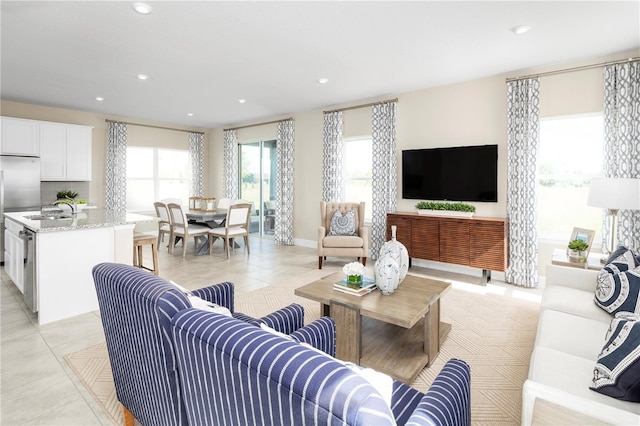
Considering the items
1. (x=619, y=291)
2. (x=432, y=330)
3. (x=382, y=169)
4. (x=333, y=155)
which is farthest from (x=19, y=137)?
(x=619, y=291)

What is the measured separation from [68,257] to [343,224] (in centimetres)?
351

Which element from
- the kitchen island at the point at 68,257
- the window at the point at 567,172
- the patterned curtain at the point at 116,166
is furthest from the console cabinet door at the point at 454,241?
the patterned curtain at the point at 116,166

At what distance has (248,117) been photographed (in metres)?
7.39

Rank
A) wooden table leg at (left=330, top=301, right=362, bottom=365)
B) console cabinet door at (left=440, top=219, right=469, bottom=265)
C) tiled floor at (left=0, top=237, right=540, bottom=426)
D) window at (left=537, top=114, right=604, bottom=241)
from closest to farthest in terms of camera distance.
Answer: tiled floor at (left=0, top=237, right=540, bottom=426)
wooden table leg at (left=330, top=301, right=362, bottom=365)
window at (left=537, top=114, right=604, bottom=241)
console cabinet door at (left=440, top=219, right=469, bottom=265)

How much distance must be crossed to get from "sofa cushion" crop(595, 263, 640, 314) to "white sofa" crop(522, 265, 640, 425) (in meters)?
0.07

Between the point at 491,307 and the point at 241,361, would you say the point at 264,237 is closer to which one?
the point at 491,307

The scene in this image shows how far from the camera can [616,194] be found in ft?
9.21

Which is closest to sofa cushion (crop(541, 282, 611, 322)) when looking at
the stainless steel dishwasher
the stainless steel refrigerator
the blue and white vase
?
the blue and white vase

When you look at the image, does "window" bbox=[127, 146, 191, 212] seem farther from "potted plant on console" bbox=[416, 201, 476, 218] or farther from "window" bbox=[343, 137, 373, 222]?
"potted plant on console" bbox=[416, 201, 476, 218]

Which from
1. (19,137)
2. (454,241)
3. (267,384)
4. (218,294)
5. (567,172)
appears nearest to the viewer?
(267,384)

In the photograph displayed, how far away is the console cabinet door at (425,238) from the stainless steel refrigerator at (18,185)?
20.1 ft

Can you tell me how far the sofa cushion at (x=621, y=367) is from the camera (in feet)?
4.04

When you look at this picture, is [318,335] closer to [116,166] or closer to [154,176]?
[116,166]

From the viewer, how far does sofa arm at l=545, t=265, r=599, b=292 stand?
2619 millimetres
